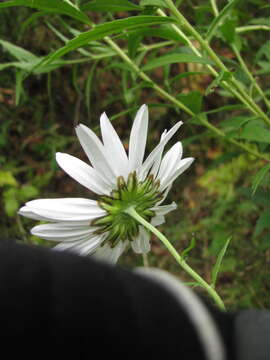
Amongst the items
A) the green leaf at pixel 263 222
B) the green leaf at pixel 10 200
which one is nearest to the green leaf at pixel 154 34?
the green leaf at pixel 263 222

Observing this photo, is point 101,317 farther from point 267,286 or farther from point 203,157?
point 203,157

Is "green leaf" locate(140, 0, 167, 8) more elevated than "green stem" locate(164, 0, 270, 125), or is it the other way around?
"green leaf" locate(140, 0, 167, 8)

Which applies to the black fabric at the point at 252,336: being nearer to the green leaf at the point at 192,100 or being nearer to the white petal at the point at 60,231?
the white petal at the point at 60,231

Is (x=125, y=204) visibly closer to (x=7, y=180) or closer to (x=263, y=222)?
(x=263, y=222)

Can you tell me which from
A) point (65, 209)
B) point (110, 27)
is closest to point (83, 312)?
point (65, 209)

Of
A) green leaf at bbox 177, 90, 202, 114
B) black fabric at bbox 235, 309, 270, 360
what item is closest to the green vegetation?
green leaf at bbox 177, 90, 202, 114

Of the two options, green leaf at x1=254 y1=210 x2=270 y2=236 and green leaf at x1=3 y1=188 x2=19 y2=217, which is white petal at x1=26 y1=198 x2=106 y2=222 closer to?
green leaf at x1=254 y1=210 x2=270 y2=236

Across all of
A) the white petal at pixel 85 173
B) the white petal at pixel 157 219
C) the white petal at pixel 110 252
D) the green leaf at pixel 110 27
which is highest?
Result: the green leaf at pixel 110 27
